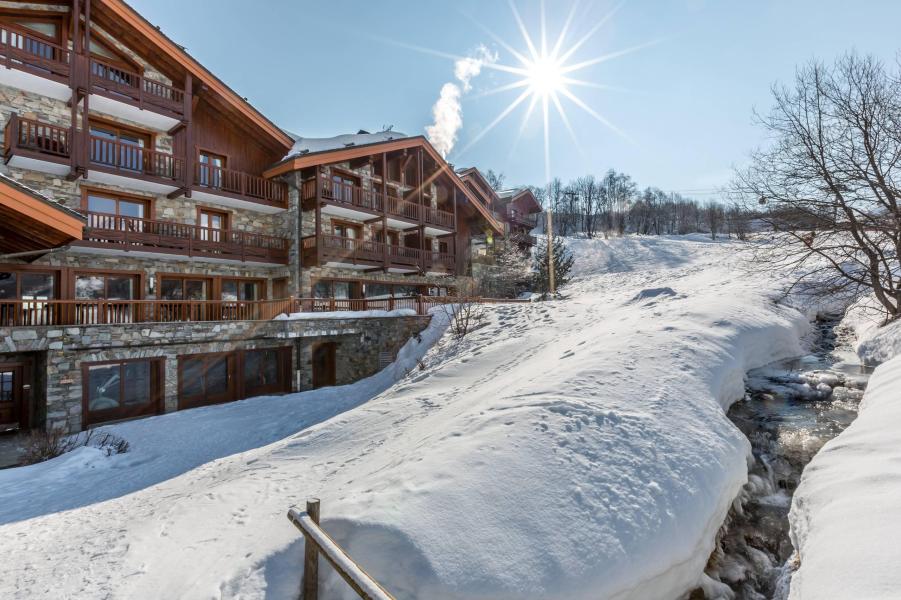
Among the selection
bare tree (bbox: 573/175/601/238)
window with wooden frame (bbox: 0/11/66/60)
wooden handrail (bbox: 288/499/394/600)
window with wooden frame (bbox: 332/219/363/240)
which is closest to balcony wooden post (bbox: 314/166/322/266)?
window with wooden frame (bbox: 332/219/363/240)

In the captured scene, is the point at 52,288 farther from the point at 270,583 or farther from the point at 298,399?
the point at 270,583

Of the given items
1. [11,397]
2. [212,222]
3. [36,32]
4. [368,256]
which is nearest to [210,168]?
[212,222]

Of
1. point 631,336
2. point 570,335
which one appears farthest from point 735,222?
point 631,336

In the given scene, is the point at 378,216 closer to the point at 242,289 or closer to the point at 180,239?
the point at 242,289

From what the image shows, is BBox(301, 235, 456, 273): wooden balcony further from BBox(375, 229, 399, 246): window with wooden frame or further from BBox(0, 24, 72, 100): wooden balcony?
BBox(0, 24, 72, 100): wooden balcony

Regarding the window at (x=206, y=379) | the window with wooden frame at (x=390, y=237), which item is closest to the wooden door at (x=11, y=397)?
the window at (x=206, y=379)

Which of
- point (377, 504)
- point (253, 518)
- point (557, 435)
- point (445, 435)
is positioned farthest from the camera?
point (445, 435)

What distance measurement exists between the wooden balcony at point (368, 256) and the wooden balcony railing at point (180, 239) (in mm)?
1548

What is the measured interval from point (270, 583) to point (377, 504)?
39.6 inches

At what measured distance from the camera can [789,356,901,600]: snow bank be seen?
109 inches

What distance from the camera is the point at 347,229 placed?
2156 centimetres

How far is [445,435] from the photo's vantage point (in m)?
5.24

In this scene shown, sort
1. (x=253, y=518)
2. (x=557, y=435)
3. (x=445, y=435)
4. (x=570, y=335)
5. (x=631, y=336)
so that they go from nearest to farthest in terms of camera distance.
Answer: (x=253, y=518) < (x=557, y=435) < (x=445, y=435) < (x=631, y=336) < (x=570, y=335)

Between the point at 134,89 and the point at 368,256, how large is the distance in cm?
1065
